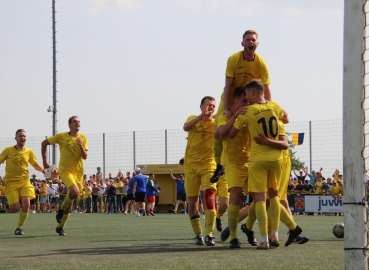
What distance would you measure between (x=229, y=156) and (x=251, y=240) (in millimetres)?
1237

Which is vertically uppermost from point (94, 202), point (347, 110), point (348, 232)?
point (347, 110)

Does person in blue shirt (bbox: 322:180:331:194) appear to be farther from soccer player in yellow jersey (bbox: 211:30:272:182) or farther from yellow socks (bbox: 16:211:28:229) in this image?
soccer player in yellow jersey (bbox: 211:30:272:182)

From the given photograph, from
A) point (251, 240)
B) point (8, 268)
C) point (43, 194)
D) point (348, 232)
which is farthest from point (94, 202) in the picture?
point (348, 232)

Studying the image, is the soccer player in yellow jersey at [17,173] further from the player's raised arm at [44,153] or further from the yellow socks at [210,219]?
the yellow socks at [210,219]

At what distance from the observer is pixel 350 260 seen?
550 centimetres

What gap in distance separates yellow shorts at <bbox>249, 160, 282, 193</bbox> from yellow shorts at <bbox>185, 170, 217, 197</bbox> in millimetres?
1747

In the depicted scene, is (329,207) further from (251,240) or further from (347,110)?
(347,110)

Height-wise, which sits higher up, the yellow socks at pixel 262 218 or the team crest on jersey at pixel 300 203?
the yellow socks at pixel 262 218

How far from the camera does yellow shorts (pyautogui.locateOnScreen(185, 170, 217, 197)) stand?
36.9 ft

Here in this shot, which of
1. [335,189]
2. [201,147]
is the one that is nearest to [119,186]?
[335,189]

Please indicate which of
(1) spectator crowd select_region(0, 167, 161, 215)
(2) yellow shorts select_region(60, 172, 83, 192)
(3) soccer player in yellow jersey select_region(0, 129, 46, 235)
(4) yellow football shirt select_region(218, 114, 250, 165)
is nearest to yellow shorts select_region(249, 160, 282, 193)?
(4) yellow football shirt select_region(218, 114, 250, 165)

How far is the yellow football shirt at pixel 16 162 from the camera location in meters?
15.8

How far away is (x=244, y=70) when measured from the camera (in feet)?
34.0

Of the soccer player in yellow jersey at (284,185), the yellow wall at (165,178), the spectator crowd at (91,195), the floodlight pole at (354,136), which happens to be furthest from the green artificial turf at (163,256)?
the yellow wall at (165,178)
